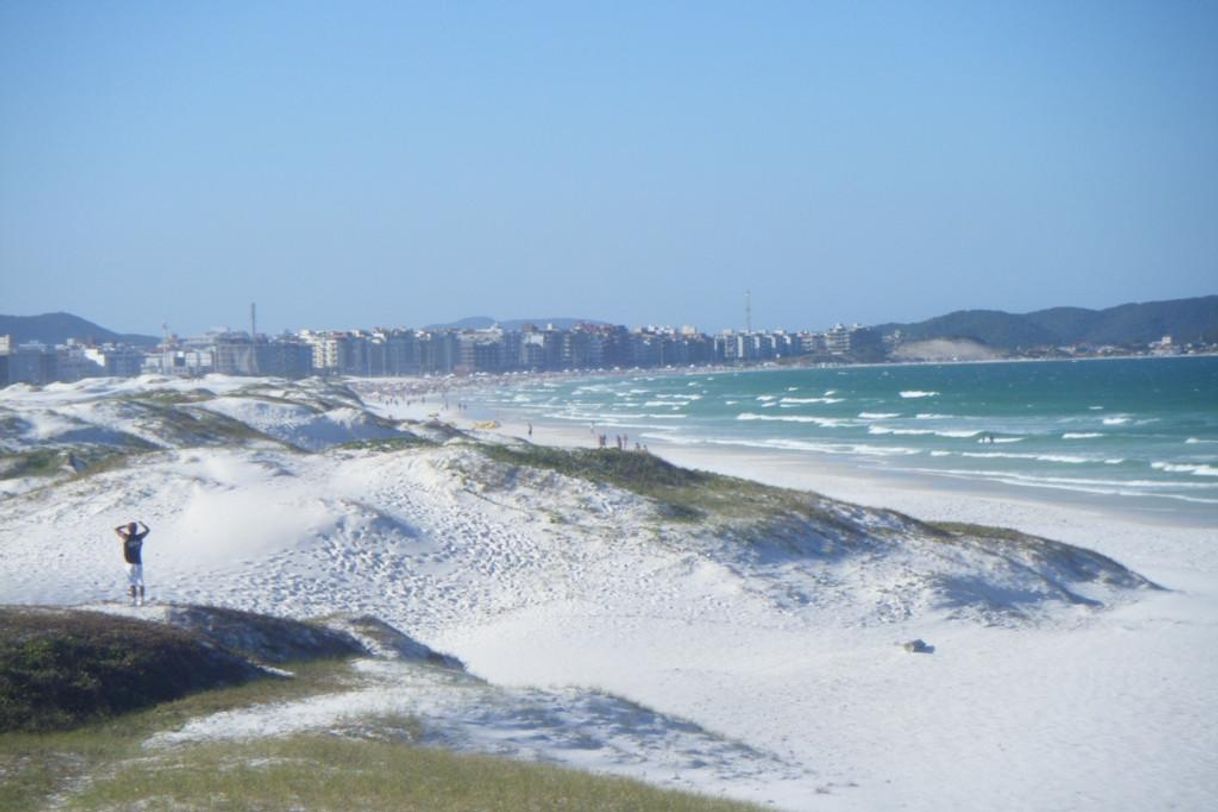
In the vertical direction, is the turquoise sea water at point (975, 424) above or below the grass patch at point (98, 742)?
below

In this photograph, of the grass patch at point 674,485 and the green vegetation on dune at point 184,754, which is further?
the grass patch at point 674,485

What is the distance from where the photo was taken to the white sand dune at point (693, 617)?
502 inches

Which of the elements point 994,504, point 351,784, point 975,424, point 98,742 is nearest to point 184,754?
point 98,742

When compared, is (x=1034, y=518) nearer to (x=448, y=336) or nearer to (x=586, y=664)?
(x=586, y=664)

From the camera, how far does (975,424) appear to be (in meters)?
75.4

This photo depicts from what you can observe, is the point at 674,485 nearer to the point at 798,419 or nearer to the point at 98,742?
the point at 98,742

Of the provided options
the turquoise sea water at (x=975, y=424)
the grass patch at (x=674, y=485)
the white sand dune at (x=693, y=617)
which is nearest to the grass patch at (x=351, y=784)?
the white sand dune at (x=693, y=617)

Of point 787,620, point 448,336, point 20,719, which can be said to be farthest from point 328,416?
point 448,336

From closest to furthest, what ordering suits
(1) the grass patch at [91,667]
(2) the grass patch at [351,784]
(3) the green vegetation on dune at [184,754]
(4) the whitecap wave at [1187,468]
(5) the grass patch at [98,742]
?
(2) the grass patch at [351,784], (3) the green vegetation on dune at [184,754], (5) the grass patch at [98,742], (1) the grass patch at [91,667], (4) the whitecap wave at [1187,468]

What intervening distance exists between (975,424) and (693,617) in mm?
57862

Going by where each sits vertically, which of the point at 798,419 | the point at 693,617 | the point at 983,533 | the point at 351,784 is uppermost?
the point at 351,784

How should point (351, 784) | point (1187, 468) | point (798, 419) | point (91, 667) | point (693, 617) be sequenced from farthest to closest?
point (798, 419) < point (1187, 468) < point (693, 617) < point (91, 667) < point (351, 784)

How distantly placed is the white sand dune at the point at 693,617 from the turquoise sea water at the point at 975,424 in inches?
656

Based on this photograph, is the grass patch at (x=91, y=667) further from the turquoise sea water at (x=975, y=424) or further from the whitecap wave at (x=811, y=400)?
the whitecap wave at (x=811, y=400)
